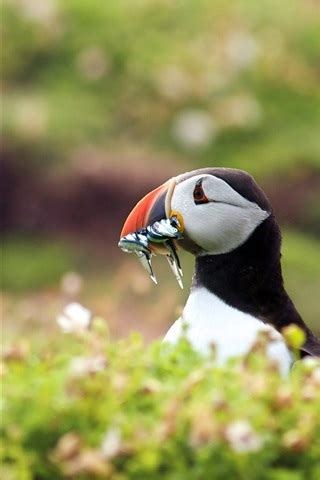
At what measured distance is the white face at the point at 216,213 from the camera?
15.1 feet

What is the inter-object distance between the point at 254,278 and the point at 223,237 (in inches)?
6.3

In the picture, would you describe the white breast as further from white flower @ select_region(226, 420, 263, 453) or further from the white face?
white flower @ select_region(226, 420, 263, 453)

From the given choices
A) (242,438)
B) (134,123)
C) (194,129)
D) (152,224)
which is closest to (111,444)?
(242,438)

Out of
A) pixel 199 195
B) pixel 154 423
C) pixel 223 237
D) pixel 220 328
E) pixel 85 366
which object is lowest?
pixel 220 328

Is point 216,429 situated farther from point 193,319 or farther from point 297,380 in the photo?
point 193,319

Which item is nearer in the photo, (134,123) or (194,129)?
(194,129)

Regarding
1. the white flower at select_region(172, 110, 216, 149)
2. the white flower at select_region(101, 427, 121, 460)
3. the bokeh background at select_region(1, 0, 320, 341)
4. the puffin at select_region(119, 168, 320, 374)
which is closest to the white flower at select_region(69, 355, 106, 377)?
the white flower at select_region(101, 427, 121, 460)

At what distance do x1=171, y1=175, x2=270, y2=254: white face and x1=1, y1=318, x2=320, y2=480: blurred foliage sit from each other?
1.50 meters

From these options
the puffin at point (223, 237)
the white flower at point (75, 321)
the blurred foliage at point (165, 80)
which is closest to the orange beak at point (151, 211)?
the puffin at point (223, 237)

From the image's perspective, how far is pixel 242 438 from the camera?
2.73 m

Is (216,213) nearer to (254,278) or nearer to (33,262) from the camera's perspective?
(254,278)

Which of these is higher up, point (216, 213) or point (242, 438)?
point (242, 438)

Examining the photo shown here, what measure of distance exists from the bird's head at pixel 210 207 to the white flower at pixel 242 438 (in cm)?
189

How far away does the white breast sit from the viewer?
418cm
